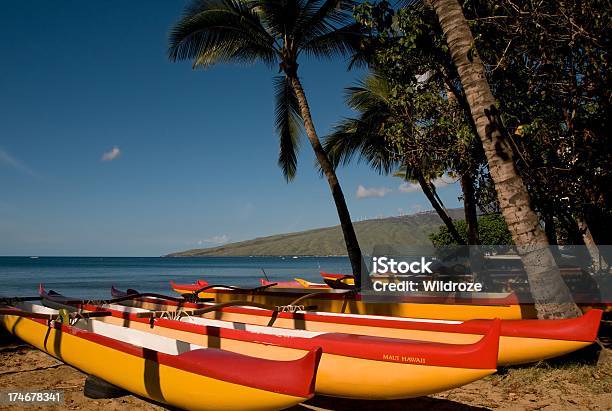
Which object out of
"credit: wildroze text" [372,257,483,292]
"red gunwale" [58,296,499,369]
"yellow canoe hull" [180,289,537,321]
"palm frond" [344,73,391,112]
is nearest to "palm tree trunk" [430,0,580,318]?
"yellow canoe hull" [180,289,537,321]

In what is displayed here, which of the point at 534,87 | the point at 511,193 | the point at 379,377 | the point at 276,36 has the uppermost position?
the point at 276,36

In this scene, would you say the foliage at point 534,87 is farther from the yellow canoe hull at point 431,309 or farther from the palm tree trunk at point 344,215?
the palm tree trunk at point 344,215

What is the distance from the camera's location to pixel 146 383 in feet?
14.2

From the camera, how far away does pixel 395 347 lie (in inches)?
169

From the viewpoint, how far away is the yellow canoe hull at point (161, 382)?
364 centimetres

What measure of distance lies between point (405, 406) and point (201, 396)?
2.43m

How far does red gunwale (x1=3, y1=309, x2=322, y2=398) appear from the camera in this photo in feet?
11.4

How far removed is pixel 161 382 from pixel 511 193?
462cm

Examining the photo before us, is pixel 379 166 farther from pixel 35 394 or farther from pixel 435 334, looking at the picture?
pixel 35 394

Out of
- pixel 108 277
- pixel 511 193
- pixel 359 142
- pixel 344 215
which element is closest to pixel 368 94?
pixel 359 142

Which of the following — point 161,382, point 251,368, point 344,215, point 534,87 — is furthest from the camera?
point 344,215

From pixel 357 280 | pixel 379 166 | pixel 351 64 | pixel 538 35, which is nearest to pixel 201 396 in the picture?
pixel 538 35

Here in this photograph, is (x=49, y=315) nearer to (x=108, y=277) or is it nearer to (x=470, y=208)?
(x=470, y=208)

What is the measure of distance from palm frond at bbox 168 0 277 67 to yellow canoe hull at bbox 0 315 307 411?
8.69 m
